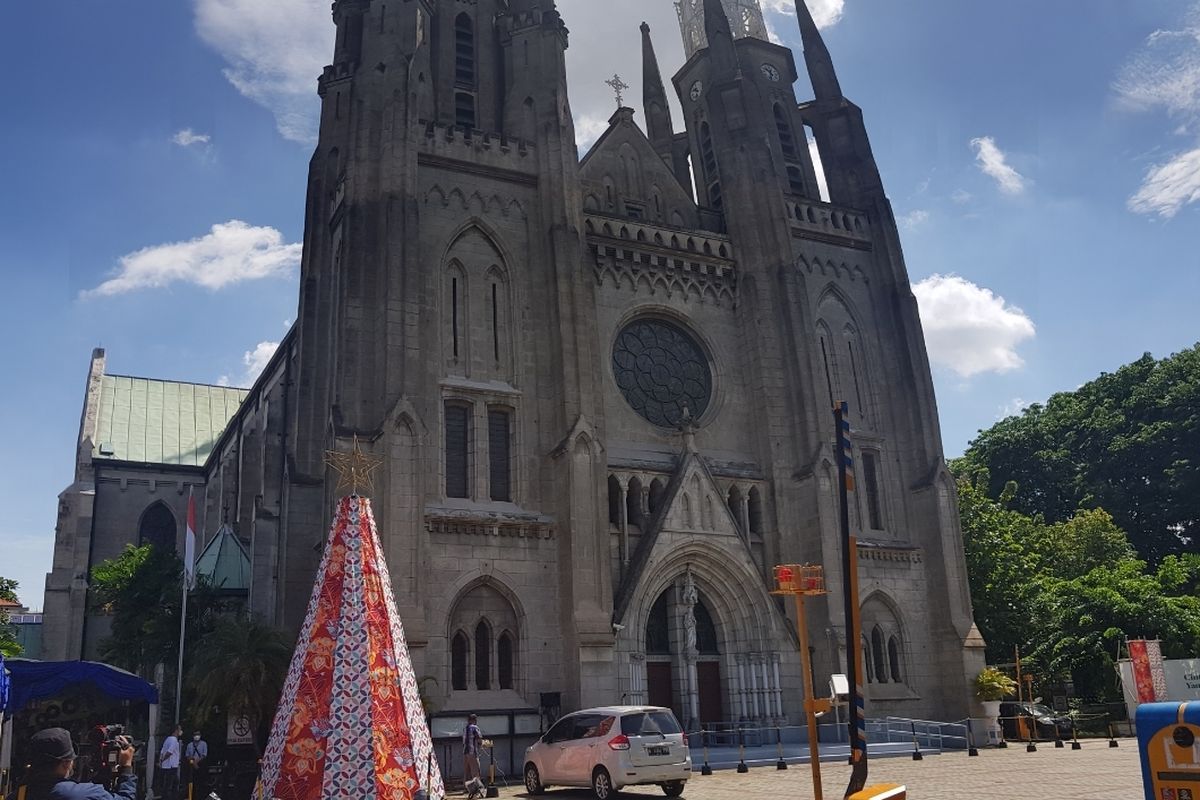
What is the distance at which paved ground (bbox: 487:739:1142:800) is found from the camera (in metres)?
15.1

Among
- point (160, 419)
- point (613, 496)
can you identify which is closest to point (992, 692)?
point (613, 496)

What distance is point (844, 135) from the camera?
39531mm

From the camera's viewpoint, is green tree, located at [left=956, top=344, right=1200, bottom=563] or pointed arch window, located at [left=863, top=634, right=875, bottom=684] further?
green tree, located at [left=956, top=344, right=1200, bottom=563]

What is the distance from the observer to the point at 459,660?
26172 millimetres

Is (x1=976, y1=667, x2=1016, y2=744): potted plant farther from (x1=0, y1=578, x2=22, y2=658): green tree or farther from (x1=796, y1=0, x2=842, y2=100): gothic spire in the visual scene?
(x1=0, y1=578, x2=22, y2=658): green tree

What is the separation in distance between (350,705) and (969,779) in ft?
38.5

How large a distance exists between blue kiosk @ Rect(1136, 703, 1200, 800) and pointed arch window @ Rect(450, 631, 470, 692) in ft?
67.5

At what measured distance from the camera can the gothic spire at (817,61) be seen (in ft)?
134

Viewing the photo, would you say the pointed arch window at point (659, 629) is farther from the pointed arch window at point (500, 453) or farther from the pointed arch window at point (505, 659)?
the pointed arch window at point (500, 453)

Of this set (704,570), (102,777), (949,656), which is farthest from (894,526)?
(102,777)

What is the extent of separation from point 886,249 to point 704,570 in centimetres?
1530

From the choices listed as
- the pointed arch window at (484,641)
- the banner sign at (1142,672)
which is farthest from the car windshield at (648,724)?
the banner sign at (1142,672)

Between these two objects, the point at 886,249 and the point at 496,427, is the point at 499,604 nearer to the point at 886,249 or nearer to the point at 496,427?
the point at 496,427

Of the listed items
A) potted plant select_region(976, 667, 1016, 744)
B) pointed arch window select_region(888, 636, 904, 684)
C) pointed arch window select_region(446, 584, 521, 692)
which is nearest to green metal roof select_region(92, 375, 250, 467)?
pointed arch window select_region(446, 584, 521, 692)
